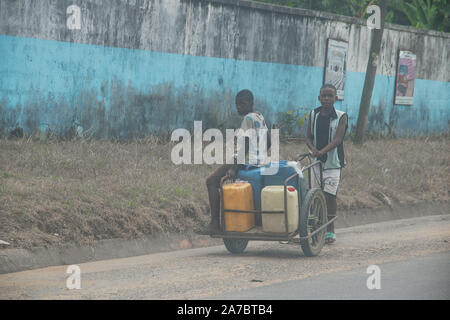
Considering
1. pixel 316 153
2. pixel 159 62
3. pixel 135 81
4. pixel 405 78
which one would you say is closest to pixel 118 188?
pixel 316 153

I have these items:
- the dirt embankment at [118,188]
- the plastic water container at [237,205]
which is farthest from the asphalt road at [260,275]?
the dirt embankment at [118,188]

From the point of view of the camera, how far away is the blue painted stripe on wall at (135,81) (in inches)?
470

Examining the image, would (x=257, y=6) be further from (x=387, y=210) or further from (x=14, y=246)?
(x=14, y=246)

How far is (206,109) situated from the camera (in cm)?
1477

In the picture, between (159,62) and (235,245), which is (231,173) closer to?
(235,245)

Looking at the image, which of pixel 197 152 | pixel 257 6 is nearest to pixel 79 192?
pixel 197 152

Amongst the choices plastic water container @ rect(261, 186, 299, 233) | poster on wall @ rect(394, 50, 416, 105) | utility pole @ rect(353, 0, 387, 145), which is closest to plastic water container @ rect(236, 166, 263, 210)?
plastic water container @ rect(261, 186, 299, 233)

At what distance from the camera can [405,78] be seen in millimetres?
19953

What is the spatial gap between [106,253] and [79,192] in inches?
45.5

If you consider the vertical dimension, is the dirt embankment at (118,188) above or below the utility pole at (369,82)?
below

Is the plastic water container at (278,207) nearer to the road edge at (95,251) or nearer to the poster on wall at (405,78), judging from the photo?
the road edge at (95,251)

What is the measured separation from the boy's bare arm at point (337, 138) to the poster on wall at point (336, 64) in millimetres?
8903

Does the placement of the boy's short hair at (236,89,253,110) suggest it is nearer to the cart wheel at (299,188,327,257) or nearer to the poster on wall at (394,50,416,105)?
the cart wheel at (299,188,327,257)

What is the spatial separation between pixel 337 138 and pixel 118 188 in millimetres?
2850
